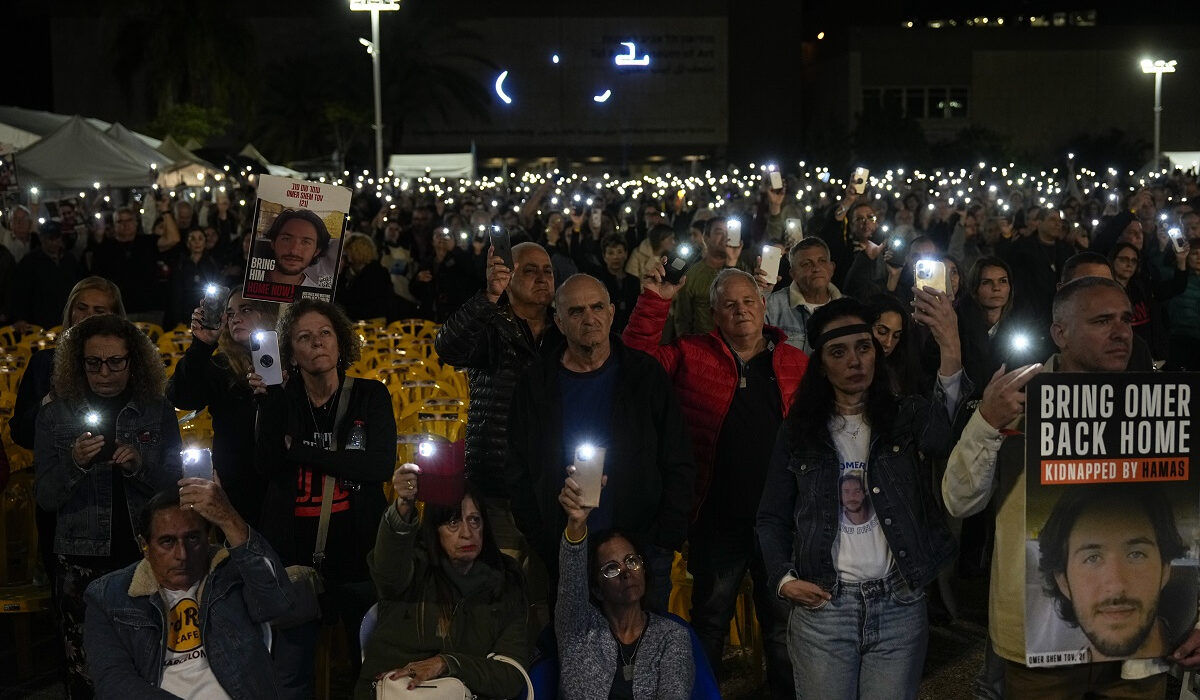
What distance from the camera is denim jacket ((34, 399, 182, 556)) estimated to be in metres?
5.11

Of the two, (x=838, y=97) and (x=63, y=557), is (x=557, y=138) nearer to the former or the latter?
(x=838, y=97)

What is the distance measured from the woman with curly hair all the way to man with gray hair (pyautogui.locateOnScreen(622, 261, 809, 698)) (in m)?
1.13

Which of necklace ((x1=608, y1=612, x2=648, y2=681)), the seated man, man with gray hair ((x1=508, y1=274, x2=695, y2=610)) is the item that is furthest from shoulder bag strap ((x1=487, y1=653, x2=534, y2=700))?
the seated man

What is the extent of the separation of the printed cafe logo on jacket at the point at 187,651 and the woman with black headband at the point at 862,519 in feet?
5.74

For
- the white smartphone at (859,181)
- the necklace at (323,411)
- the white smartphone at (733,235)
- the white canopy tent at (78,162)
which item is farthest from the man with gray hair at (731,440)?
the white canopy tent at (78,162)

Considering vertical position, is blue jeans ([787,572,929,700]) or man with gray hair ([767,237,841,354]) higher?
man with gray hair ([767,237,841,354])

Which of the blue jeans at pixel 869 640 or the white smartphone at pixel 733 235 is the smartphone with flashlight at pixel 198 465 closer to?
the blue jeans at pixel 869 640

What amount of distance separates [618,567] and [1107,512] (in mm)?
1501

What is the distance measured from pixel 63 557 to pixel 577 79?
58.0 metres

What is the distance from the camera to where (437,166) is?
39062mm

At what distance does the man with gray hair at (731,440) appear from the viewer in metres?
5.09

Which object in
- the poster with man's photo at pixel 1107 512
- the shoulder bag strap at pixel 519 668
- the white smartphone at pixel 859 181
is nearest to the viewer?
the poster with man's photo at pixel 1107 512

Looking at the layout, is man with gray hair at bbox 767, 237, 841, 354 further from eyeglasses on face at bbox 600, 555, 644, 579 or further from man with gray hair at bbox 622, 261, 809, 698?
eyeglasses on face at bbox 600, 555, 644, 579

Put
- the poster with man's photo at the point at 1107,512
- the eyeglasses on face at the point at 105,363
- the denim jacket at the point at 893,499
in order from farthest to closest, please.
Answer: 1. the eyeglasses on face at the point at 105,363
2. the denim jacket at the point at 893,499
3. the poster with man's photo at the point at 1107,512
